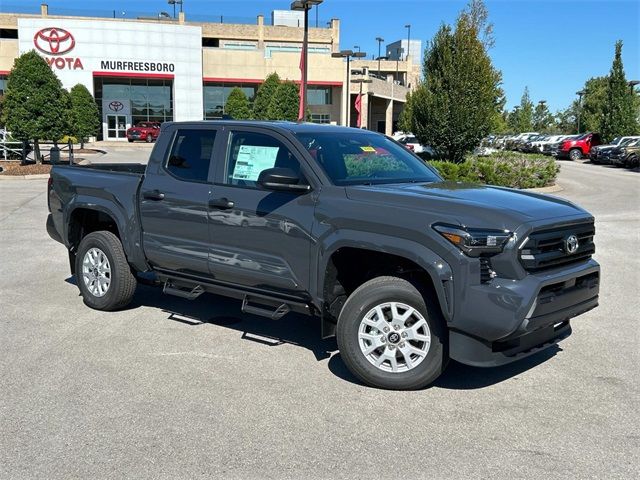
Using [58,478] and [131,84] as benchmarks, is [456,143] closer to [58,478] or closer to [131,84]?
[58,478]

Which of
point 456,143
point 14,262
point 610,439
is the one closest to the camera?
point 610,439

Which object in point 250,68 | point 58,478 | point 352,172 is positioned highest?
point 250,68

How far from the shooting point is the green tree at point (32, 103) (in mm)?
25125

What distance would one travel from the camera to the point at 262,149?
545 cm

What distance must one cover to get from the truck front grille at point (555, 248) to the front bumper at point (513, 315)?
0.24ft

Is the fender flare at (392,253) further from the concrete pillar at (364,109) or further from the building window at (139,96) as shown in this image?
the concrete pillar at (364,109)

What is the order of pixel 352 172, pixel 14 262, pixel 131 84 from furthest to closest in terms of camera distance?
pixel 131 84 < pixel 14 262 < pixel 352 172

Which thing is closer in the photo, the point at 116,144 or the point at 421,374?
the point at 421,374

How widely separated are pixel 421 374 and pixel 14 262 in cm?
680

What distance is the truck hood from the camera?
422 cm

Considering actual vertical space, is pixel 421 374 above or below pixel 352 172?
below

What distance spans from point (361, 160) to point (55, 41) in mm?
53884

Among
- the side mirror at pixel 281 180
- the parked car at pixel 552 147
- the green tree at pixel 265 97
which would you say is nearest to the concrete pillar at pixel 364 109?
the green tree at pixel 265 97

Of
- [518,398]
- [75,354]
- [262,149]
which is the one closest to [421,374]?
[518,398]
